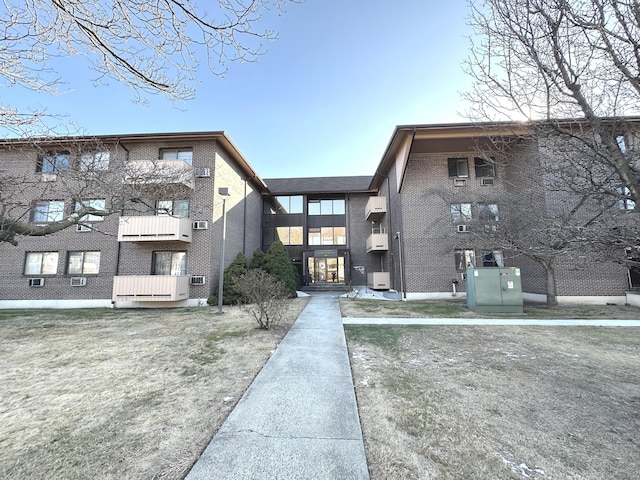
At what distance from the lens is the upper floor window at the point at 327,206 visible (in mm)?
22844

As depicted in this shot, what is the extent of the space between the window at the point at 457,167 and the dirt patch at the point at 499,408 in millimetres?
10913

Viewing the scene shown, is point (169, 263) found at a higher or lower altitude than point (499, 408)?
higher

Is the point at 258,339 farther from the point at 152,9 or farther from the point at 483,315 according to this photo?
the point at 483,315

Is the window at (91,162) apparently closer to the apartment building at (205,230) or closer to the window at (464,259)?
the apartment building at (205,230)

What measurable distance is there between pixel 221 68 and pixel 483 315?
10482 mm

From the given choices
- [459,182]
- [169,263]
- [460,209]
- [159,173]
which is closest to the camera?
[159,173]

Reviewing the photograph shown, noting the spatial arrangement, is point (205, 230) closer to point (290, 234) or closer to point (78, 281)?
point (78, 281)

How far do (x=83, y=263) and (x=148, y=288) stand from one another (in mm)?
4567

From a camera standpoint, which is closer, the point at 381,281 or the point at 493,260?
the point at 493,260

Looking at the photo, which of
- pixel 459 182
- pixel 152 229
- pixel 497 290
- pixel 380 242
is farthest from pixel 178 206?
pixel 459 182

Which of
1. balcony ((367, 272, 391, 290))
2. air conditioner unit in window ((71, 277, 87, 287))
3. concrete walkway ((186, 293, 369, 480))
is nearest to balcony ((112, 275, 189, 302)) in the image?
air conditioner unit in window ((71, 277, 87, 287))

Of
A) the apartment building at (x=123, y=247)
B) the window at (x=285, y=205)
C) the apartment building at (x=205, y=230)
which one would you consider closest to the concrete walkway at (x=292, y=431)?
the apartment building at (x=205, y=230)

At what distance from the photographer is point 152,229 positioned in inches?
484

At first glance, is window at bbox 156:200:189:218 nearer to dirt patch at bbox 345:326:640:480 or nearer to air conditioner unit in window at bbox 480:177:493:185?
dirt patch at bbox 345:326:640:480
